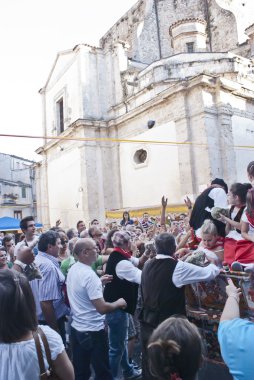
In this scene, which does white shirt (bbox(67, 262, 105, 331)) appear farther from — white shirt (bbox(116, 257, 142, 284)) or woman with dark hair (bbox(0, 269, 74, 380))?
woman with dark hair (bbox(0, 269, 74, 380))

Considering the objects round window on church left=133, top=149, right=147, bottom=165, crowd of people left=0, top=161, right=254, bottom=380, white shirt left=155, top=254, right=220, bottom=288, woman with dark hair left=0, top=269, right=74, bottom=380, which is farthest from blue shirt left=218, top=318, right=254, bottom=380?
round window on church left=133, top=149, right=147, bottom=165

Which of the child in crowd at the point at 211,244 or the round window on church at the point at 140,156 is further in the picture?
the round window on church at the point at 140,156

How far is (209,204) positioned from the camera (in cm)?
484

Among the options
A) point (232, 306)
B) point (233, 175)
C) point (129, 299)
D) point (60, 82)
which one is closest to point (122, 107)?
point (60, 82)

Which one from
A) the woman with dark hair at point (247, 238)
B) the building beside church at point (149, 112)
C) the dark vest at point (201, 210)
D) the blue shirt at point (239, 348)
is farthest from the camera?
the building beside church at point (149, 112)

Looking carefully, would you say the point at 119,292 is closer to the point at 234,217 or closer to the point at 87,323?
the point at 87,323

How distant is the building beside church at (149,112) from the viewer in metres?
14.8

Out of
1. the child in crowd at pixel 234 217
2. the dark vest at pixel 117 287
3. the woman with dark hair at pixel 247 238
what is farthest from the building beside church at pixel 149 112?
the woman with dark hair at pixel 247 238

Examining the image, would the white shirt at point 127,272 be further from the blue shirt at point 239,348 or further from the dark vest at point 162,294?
the blue shirt at point 239,348

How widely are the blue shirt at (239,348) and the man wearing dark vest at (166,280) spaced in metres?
1.45

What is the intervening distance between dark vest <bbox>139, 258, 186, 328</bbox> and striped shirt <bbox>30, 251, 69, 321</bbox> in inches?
43.5

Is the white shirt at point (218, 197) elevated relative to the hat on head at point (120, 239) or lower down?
elevated

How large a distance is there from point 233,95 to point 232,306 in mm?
15083

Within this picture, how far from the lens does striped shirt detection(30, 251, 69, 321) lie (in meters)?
3.89
